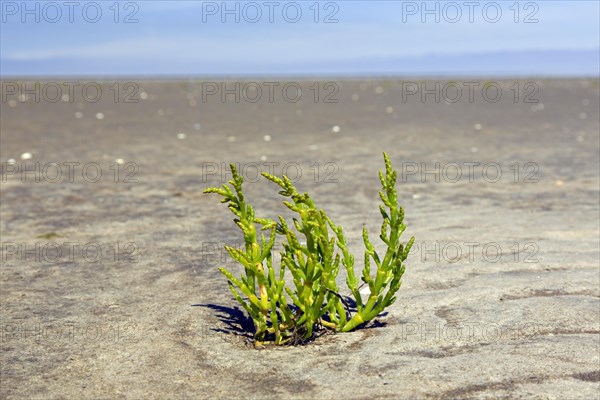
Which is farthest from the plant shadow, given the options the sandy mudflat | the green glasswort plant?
the green glasswort plant

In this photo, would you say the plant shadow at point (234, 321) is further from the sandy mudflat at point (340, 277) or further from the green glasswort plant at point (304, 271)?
the green glasswort plant at point (304, 271)

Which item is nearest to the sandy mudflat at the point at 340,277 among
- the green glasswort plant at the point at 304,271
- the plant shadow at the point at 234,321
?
the plant shadow at the point at 234,321

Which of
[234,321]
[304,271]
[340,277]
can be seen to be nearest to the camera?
[304,271]

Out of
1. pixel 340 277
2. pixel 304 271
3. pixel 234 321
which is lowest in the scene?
pixel 234 321

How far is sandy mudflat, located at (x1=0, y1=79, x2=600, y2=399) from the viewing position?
4.05 m

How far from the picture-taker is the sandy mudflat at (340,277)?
4051 millimetres

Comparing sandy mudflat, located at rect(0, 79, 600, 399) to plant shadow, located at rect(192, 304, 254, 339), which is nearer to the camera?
sandy mudflat, located at rect(0, 79, 600, 399)

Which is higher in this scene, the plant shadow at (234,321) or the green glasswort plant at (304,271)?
the green glasswort plant at (304,271)

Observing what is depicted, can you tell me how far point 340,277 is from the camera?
5.89 metres

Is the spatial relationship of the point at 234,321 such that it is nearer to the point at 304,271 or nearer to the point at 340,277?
the point at 304,271

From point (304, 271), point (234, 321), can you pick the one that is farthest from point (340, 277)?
point (304, 271)

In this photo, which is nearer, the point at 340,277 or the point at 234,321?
the point at 234,321

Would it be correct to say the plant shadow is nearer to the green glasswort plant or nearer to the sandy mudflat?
the sandy mudflat

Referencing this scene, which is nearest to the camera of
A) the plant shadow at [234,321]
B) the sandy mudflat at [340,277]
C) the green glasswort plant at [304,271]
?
the sandy mudflat at [340,277]
